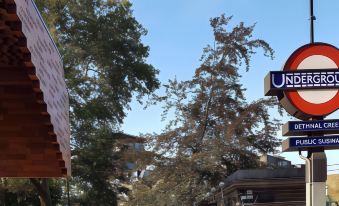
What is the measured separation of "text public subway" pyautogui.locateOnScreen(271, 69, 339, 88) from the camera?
42.8 feet

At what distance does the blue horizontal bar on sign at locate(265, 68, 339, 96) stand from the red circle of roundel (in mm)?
142

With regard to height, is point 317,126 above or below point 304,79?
below

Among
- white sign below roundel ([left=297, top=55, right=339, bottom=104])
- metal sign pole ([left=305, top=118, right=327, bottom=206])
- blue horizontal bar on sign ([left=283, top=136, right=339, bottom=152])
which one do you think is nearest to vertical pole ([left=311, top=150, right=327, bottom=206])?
metal sign pole ([left=305, top=118, right=327, bottom=206])

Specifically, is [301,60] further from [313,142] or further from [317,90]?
[313,142]

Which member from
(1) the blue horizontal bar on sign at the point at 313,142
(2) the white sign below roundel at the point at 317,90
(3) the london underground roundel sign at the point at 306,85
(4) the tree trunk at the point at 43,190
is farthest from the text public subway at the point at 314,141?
(4) the tree trunk at the point at 43,190

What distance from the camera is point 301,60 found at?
43.3ft

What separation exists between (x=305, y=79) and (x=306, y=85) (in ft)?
0.45

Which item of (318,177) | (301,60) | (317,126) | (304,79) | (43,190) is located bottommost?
(318,177)

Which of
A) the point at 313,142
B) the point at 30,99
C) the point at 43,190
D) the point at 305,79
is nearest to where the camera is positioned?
the point at 30,99

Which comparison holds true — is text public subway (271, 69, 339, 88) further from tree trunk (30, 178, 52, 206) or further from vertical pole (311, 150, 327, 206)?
tree trunk (30, 178, 52, 206)

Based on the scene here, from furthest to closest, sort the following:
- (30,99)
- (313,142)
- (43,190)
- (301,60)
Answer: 1. (43,190)
2. (301,60)
3. (313,142)
4. (30,99)

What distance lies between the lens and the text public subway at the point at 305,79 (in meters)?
13.0

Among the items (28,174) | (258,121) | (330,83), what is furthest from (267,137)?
(28,174)

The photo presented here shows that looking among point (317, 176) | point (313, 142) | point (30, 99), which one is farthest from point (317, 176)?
point (30, 99)
